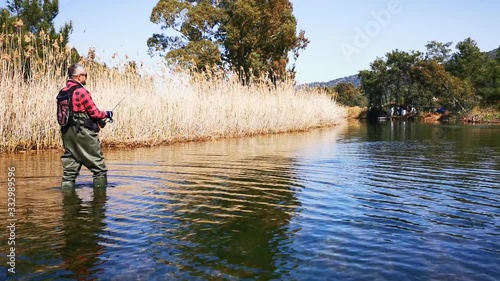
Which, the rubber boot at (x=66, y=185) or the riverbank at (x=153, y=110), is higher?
the riverbank at (x=153, y=110)

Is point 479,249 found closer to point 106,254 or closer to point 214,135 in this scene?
point 106,254

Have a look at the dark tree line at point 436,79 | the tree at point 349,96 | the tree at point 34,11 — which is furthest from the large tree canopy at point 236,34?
the tree at point 349,96

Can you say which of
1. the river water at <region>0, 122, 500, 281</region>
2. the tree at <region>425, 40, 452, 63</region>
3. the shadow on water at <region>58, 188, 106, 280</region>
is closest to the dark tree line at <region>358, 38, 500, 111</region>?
the tree at <region>425, 40, 452, 63</region>

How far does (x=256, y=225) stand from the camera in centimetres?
455

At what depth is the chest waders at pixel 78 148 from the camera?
6117 mm

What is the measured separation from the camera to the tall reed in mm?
10750

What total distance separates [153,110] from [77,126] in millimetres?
7535

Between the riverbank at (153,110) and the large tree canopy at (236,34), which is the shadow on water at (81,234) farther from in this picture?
the large tree canopy at (236,34)

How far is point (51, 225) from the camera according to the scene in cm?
441

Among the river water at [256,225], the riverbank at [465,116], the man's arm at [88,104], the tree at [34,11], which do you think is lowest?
the river water at [256,225]

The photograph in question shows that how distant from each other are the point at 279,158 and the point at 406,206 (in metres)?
5.19

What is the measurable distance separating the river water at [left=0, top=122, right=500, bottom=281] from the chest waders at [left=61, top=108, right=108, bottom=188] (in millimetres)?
286

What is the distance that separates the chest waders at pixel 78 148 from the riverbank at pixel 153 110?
5141mm

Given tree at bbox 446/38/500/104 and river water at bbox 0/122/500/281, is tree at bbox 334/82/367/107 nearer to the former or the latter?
tree at bbox 446/38/500/104
